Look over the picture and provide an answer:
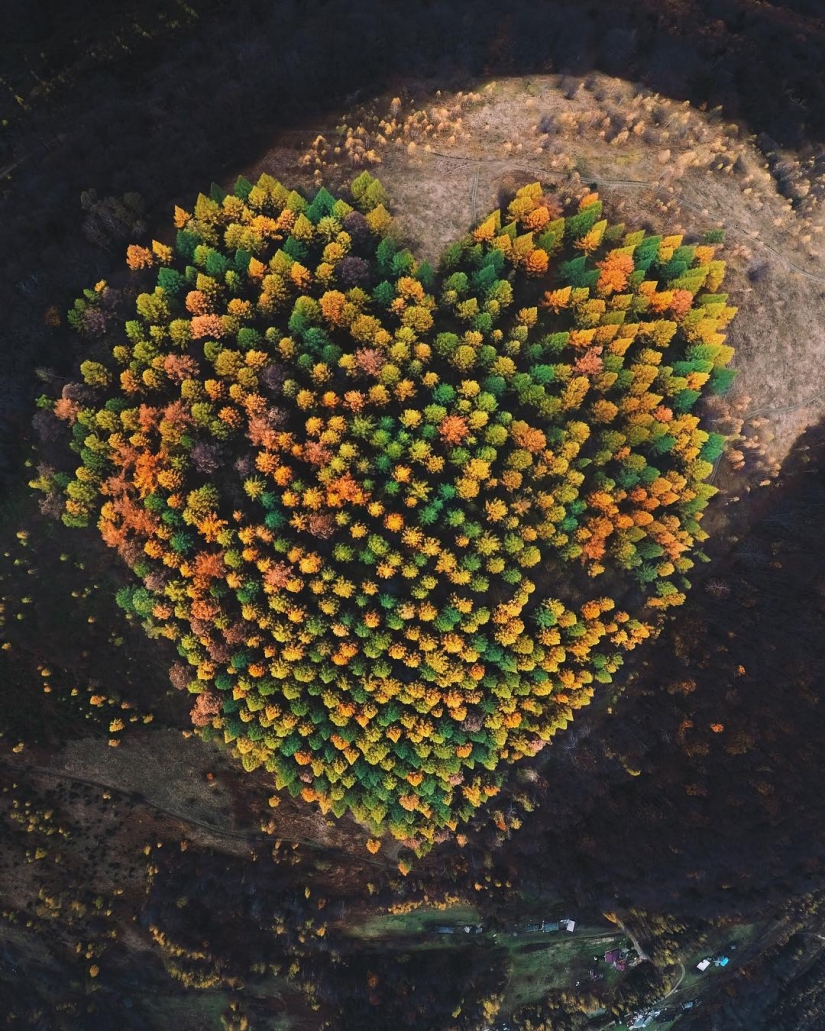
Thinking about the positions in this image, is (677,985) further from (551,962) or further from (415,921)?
(415,921)

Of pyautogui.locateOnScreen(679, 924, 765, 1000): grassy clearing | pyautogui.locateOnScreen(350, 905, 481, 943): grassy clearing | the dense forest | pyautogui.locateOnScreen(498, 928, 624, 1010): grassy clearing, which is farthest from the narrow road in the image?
pyautogui.locateOnScreen(350, 905, 481, 943): grassy clearing

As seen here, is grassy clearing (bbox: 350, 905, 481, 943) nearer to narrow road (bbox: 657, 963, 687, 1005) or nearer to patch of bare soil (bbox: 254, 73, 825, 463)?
narrow road (bbox: 657, 963, 687, 1005)

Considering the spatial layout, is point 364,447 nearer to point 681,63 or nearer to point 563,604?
point 563,604

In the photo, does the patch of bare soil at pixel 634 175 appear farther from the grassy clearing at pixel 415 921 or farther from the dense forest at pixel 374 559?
the grassy clearing at pixel 415 921

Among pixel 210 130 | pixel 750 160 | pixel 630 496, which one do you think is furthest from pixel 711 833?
pixel 210 130

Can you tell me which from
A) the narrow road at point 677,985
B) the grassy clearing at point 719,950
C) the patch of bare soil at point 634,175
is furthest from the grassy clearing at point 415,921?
the patch of bare soil at point 634,175

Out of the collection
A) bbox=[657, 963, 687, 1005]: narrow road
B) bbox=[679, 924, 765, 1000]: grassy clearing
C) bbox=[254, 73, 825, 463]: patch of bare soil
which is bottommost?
bbox=[657, 963, 687, 1005]: narrow road

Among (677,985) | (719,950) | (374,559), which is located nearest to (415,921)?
(677,985)

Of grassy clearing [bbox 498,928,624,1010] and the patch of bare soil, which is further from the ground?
the patch of bare soil
